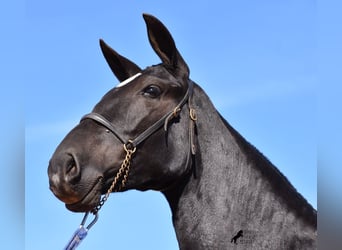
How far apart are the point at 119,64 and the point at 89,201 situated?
5.64ft

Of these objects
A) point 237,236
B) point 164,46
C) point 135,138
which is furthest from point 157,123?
point 237,236

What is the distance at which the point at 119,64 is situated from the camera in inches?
222

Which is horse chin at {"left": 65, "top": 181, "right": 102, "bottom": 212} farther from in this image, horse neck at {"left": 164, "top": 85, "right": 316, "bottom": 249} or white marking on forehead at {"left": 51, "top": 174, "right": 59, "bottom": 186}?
horse neck at {"left": 164, "top": 85, "right": 316, "bottom": 249}

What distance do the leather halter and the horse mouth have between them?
433 mm

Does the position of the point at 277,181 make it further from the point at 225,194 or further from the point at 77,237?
the point at 77,237

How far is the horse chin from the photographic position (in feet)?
14.9

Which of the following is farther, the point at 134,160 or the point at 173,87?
the point at 173,87

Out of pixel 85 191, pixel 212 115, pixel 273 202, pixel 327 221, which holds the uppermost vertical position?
pixel 212 115

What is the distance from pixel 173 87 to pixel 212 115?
50cm

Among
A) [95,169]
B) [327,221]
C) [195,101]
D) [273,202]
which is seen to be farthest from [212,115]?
[327,221]

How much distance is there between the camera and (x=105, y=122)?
464 centimetres

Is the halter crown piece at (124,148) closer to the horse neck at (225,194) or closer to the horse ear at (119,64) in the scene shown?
the horse neck at (225,194)

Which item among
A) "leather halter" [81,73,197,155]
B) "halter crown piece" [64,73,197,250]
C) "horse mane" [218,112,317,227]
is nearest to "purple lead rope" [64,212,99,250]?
"halter crown piece" [64,73,197,250]

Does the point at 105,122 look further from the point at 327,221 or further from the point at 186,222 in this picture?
the point at 327,221
